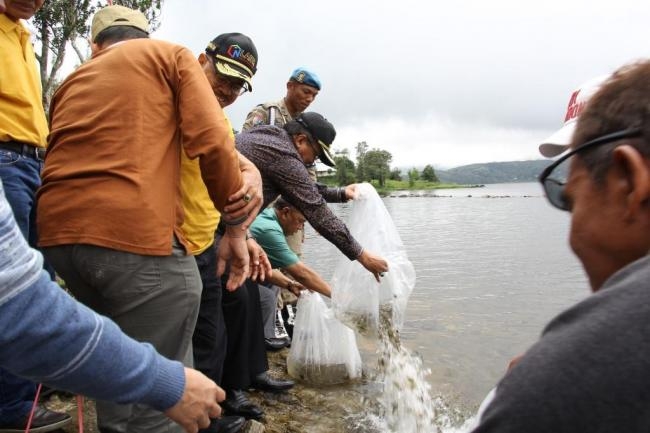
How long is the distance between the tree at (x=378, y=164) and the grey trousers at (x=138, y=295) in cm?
7917

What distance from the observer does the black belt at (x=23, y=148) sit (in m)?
2.27

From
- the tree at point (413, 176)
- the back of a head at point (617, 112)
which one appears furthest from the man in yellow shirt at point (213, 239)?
A: the tree at point (413, 176)

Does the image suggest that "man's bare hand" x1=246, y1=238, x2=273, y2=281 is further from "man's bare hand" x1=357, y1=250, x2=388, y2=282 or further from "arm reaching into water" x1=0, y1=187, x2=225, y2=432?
"arm reaching into water" x1=0, y1=187, x2=225, y2=432

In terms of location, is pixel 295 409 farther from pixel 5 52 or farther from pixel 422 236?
pixel 422 236

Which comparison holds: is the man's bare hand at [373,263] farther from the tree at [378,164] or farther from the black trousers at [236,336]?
the tree at [378,164]

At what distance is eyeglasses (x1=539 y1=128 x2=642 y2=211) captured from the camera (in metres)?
0.87

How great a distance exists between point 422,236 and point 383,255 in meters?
12.5

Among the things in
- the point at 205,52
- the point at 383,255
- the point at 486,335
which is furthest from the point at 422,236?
the point at 205,52

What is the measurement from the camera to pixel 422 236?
15.6 m

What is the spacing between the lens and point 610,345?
656 millimetres

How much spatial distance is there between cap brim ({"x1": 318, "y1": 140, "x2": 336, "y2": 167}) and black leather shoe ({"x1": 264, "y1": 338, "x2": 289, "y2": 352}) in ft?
6.16

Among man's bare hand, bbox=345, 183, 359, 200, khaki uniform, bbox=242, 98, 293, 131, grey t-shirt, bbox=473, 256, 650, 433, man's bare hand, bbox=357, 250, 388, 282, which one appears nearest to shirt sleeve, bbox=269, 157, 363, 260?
man's bare hand, bbox=357, 250, 388, 282

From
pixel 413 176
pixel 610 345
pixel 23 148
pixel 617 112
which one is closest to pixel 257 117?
pixel 23 148

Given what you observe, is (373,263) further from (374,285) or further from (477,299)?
(477,299)
